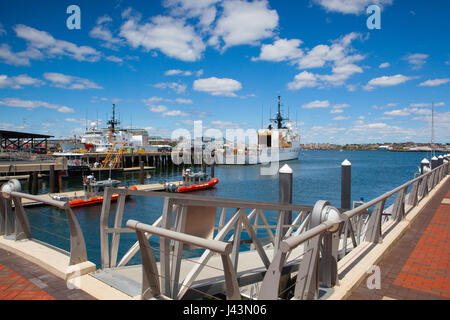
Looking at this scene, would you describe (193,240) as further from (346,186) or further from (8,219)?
(346,186)

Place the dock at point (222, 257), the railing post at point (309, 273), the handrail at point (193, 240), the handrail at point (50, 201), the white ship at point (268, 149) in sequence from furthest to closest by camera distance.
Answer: the white ship at point (268, 149)
the handrail at point (50, 201)
the railing post at point (309, 273)
the dock at point (222, 257)
the handrail at point (193, 240)

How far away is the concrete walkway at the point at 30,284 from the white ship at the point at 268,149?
82.7 m

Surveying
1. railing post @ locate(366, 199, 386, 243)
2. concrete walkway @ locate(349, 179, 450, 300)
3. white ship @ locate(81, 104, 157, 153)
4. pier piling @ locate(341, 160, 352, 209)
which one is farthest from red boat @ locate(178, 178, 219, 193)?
white ship @ locate(81, 104, 157, 153)

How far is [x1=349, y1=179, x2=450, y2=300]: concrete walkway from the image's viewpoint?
3.69 meters

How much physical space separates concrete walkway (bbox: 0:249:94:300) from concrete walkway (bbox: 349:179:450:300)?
11.4 feet

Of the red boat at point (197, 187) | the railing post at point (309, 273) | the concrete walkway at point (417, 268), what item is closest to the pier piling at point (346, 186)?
the concrete walkway at point (417, 268)

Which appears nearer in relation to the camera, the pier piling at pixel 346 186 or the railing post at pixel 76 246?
the railing post at pixel 76 246

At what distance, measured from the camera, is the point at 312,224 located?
11.1 ft

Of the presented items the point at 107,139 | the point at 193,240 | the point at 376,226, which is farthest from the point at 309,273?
the point at 107,139

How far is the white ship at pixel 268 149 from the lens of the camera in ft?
292

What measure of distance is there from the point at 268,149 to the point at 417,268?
88.0m

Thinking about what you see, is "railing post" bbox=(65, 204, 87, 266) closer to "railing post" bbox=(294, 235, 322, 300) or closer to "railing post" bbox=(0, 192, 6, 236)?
"railing post" bbox=(0, 192, 6, 236)

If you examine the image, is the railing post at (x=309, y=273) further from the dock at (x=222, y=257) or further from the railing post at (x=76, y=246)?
the railing post at (x=76, y=246)
